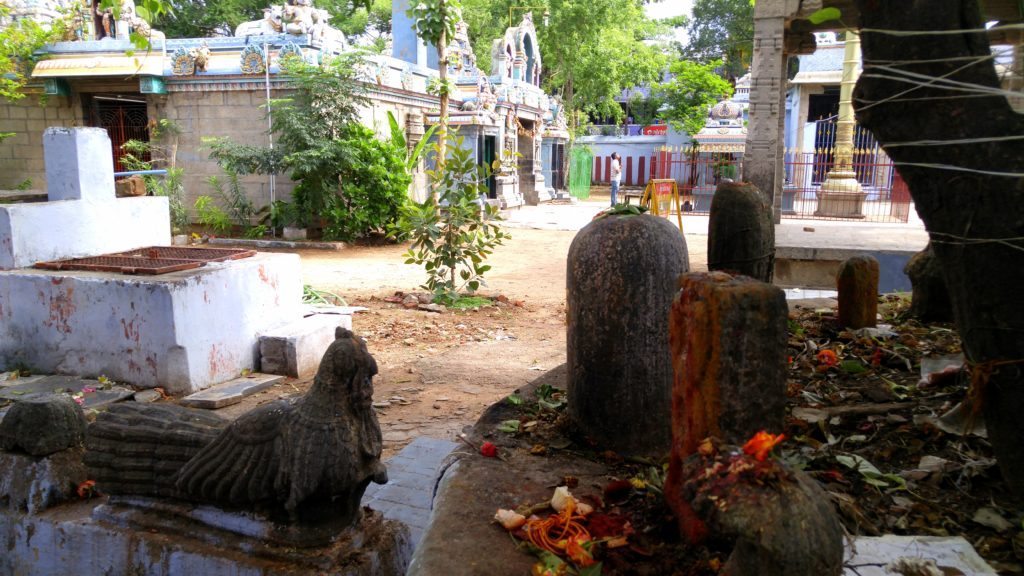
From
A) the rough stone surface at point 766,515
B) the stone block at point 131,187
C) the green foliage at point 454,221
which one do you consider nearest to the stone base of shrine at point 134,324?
the green foliage at point 454,221

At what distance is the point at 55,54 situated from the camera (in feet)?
46.6

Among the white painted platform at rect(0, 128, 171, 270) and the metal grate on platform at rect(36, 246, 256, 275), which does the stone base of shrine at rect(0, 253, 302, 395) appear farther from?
the white painted platform at rect(0, 128, 171, 270)

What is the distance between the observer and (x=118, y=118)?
49.2 ft

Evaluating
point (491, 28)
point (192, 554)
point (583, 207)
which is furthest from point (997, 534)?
point (491, 28)

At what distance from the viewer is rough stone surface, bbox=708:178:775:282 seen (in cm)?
394

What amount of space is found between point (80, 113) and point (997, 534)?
17.1m

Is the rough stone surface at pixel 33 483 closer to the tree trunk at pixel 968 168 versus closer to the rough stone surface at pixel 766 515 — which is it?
the rough stone surface at pixel 766 515

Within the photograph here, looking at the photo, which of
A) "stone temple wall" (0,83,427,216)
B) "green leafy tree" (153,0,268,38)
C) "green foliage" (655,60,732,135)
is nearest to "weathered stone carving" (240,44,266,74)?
"stone temple wall" (0,83,427,216)

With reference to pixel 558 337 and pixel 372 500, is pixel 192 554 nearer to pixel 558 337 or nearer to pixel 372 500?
pixel 372 500

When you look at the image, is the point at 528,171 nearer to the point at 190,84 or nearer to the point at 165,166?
the point at 190,84

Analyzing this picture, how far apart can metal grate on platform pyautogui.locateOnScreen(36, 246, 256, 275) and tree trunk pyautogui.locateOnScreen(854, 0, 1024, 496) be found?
4.94 metres

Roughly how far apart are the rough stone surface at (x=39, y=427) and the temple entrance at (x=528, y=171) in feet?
69.9

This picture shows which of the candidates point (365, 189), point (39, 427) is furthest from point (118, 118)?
point (39, 427)

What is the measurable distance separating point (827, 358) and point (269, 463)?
10.4 feet
